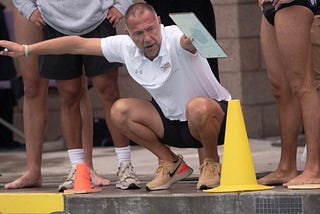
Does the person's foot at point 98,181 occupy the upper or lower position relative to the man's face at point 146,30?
lower

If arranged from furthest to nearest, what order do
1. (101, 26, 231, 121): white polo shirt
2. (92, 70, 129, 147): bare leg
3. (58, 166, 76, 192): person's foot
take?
(92, 70, 129, 147): bare leg < (58, 166, 76, 192): person's foot < (101, 26, 231, 121): white polo shirt

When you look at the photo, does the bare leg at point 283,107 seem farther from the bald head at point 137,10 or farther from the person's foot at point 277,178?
the bald head at point 137,10

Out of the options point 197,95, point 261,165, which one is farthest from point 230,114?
point 261,165

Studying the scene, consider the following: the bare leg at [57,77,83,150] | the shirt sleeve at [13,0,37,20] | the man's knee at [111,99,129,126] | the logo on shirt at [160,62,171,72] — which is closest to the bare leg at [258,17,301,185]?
the logo on shirt at [160,62,171,72]

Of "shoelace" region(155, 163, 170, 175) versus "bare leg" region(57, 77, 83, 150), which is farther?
"bare leg" region(57, 77, 83, 150)

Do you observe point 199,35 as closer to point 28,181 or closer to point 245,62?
point 28,181

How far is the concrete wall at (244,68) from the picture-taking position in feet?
34.6

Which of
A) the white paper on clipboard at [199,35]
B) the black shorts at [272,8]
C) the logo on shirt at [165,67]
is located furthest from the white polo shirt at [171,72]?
the black shorts at [272,8]

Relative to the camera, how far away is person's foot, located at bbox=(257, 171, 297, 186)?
22.8ft

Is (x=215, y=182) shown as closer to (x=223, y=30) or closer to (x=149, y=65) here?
(x=149, y=65)

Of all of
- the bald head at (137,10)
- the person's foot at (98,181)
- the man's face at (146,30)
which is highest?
the bald head at (137,10)

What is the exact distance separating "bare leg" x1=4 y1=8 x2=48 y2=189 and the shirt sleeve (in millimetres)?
114

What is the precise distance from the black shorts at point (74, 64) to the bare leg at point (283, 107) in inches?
40.6

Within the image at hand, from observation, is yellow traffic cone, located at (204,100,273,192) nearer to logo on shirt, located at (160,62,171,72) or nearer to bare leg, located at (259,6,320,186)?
bare leg, located at (259,6,320,186)
